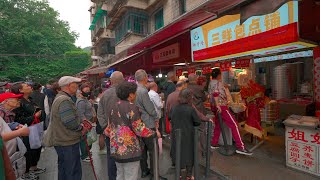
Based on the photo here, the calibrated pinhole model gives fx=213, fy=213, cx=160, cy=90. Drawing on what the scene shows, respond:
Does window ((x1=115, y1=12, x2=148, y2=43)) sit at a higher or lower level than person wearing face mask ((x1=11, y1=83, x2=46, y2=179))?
higher

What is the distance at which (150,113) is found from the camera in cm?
372

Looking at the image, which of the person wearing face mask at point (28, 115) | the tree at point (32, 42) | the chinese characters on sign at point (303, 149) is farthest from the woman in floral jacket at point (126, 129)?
the tree at point (32, 42)

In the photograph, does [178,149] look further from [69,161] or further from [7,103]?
[7,103]

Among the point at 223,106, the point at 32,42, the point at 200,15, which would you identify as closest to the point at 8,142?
the point at 200,15

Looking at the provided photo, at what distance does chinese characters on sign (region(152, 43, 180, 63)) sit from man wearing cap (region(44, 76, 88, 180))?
377cm

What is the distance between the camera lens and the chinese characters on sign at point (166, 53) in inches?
262

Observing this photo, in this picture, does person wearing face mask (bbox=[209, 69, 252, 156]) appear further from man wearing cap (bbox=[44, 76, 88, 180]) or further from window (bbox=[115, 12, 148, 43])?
window (bbox=[115, 12, 148, 43])

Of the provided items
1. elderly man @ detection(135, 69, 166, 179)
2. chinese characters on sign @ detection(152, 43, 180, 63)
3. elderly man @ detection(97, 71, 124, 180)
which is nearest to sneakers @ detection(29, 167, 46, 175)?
elderly man @ detection(97, 71, 124, 180)

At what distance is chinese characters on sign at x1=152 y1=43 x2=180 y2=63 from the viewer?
666cm

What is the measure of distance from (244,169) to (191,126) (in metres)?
1.73

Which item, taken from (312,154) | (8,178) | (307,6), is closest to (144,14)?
(307,6)

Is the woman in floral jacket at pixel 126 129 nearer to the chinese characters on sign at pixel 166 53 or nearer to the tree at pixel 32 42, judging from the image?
the chinese characters on sign at pixel 166 53

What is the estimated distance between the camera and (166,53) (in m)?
7.26

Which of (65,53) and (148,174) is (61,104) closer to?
(148,174)
